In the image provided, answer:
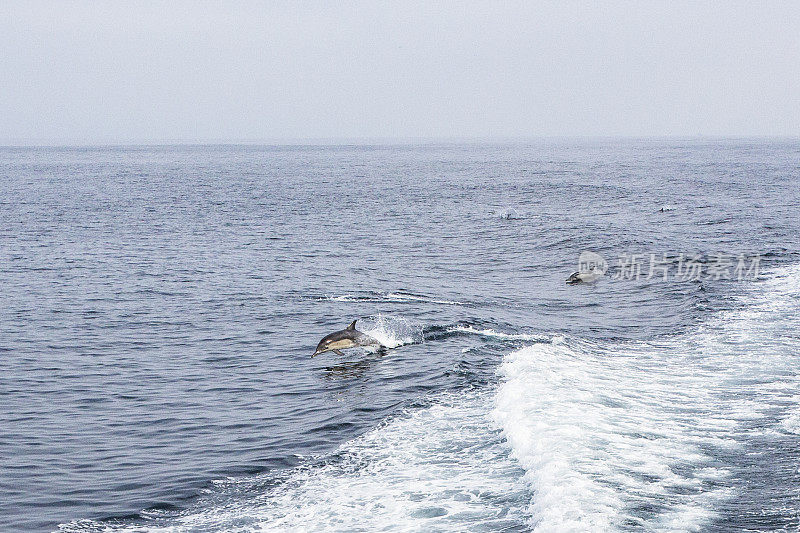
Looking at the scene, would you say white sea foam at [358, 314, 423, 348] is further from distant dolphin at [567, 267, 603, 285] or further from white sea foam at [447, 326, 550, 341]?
distant dolphin at [567, 267, 603, 285]

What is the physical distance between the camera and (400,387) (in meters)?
18.1

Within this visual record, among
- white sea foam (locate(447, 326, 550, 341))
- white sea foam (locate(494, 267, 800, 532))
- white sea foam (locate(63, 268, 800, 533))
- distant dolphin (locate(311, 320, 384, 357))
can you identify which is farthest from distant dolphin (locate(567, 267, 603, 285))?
distant dolphin (locate(311, 320, 384, 357))

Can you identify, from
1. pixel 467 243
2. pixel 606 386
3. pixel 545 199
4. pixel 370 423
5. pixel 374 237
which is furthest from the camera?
pixel 545 199

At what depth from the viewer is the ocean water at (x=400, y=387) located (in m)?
11.8

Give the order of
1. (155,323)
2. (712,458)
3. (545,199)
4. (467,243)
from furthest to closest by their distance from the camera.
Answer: (545,199)
(467,243)
(155,323)
(712,458)

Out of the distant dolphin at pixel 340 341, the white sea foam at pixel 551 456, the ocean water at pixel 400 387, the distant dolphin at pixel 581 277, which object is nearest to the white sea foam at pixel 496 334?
the ocean water at pixel 400 387

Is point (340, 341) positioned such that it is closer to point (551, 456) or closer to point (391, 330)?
point (391, 330)

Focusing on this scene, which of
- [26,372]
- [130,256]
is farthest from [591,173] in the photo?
[26,372]

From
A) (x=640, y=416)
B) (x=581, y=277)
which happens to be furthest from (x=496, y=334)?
(x=581, y=277)

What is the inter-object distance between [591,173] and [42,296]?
7966 centimetres

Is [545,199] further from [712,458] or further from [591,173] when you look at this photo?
[712,458]

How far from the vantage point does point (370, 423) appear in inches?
620

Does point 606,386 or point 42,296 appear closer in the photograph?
point 606,386

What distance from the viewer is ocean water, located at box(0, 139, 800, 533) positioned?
11820mm
